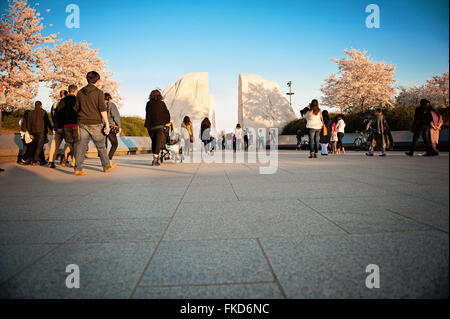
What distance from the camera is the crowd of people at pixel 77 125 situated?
18.4ft

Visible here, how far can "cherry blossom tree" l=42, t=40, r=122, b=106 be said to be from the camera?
27.7 m

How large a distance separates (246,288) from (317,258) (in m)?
0.49

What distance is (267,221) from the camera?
215 cm

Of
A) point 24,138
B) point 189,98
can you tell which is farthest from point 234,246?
point 189,98

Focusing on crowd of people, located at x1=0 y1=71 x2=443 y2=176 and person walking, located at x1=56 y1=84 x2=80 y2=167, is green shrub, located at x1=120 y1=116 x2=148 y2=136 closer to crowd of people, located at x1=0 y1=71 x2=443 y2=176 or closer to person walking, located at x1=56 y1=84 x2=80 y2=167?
crowd of people, located at x1=0 y1=71 x2=443 y2=176

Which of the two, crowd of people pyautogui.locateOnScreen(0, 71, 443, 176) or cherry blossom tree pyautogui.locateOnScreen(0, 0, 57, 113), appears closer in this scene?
crowd of people pyautogui.locateOnScreen(0, 71, 443, 176)

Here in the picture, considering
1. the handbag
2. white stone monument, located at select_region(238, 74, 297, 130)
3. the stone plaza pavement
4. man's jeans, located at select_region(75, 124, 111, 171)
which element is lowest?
the stone plaza pavement

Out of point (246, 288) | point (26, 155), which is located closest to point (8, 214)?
point (246, 288)

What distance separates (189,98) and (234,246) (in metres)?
41.7

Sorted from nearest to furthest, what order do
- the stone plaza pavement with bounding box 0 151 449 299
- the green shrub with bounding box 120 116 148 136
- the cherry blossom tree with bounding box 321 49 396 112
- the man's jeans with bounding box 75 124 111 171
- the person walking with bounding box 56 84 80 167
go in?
the stone plaza pavement with bounding box 0 151 449 299 < the man's jeans with bounding box 75 124 111 171 < the person walking with bounding box 56 84 80 167 < the green shrub with bounding box 120 116 148 136 < the cherry blossom tree with bounding box 321 49 396 112

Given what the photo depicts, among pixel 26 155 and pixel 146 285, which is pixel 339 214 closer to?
pixel 146 285

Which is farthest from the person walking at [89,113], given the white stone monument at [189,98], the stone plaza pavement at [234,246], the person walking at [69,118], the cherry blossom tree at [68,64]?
the white stone monument at [189,98]

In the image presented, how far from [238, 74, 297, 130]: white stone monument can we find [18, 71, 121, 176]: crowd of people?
30.5 m

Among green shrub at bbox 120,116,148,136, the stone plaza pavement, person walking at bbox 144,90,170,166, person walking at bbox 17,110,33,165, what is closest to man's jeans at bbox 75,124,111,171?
person walking at bbox 144,90,170,166
